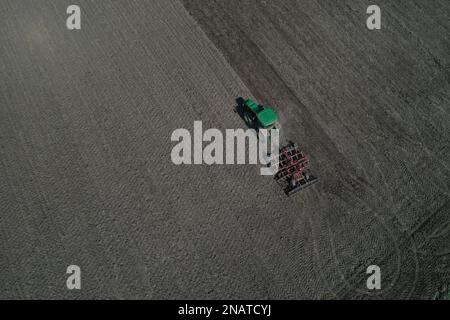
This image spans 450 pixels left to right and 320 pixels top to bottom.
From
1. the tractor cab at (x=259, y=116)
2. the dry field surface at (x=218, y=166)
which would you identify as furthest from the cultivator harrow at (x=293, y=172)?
the tractor cab at (x=259, y=116)

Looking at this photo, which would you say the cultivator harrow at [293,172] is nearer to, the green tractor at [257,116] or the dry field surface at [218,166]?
the dry field surface at [218,166]

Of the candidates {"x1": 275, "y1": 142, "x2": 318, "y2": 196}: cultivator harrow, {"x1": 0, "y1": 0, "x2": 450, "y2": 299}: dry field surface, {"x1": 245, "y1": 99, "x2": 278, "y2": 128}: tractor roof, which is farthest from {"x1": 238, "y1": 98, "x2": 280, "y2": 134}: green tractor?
A: {"x1": 275, "y1": 142, "x2": 318, "y2": 196}: cultivator harrow

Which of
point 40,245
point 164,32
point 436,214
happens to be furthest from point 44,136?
point 436,214

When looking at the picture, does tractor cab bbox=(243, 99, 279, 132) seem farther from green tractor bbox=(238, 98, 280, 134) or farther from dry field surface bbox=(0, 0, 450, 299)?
dry field surface bbox=(0, 0, 450, 299)

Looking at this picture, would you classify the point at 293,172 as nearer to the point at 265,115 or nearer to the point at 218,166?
the point at 265,115
